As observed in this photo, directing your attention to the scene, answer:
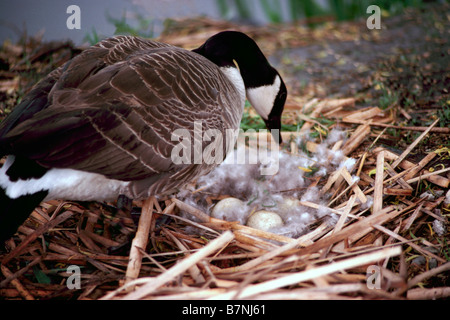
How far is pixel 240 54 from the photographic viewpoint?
7.18ft

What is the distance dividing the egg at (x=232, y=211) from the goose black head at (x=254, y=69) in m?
0.55

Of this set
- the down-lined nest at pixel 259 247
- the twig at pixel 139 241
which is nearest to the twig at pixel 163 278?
the down-lined nest at pixel 259 247

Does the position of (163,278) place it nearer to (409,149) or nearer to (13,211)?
(13,211)

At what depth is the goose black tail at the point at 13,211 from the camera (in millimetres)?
1307

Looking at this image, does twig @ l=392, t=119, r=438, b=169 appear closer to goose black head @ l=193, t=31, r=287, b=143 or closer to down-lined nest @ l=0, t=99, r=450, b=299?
down-lined nest @ l=0, t=99, r=450, b=299

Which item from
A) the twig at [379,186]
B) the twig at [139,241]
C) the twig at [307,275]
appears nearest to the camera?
the twig at [307,275]

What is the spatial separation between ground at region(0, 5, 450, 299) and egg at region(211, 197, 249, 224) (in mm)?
89

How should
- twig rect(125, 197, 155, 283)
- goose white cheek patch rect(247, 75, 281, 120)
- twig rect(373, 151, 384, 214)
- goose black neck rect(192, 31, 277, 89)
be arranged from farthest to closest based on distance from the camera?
goose white cheek patch rect(247, 75, 281, 120) → goose black neck rect(192, 31, 277, 89) → twig rect(373, 151, 384, 214) → twig rect(125, 197, 155, 283)

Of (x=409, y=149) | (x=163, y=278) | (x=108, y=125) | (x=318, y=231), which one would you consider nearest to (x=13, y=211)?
(x=108, y=125)

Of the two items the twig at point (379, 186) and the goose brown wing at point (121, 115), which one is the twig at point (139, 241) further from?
the twig at point (379, 186)

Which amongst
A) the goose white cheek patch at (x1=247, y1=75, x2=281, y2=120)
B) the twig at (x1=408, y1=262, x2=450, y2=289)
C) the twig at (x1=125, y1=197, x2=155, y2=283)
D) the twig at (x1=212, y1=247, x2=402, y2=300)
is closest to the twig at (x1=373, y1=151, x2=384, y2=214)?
the twig at (x1=408, y1=262, x2=450, y2=289)

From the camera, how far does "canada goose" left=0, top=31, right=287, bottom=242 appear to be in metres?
1.36

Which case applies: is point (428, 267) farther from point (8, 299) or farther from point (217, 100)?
point (8, 299)

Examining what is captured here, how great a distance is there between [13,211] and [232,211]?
94 centimetres
